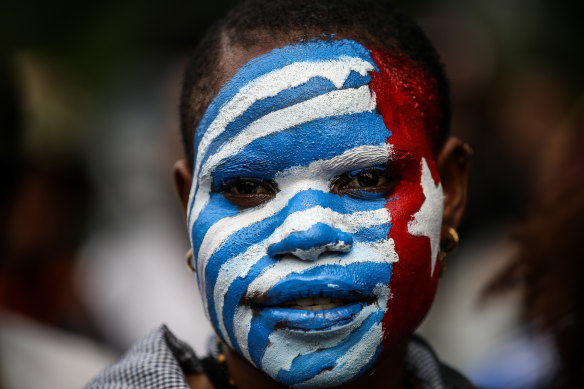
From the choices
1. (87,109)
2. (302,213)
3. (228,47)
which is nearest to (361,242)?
(302,213)

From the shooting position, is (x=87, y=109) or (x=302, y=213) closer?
(x=302, y=213)

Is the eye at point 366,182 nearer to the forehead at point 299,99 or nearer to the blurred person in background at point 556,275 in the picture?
the forehead at point 299,99

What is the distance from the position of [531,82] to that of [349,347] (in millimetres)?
3984

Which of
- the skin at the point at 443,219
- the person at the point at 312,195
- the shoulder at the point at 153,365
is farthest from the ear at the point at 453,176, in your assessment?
the shoulder at the point at 153,365

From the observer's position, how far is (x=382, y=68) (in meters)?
2.04

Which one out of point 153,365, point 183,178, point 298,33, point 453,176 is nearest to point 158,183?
point 183,178

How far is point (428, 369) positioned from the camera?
97.2 inches

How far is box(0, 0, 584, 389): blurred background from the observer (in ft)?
11.3

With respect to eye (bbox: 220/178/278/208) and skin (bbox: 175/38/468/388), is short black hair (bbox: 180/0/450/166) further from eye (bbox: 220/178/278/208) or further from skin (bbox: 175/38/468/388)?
eye (bbox: 220/178/278/208)

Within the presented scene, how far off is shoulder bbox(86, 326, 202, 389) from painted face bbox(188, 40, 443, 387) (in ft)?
0.84

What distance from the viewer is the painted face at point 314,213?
1.87 meters

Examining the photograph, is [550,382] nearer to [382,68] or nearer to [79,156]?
[382,68]

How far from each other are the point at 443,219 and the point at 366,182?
37 centimetres

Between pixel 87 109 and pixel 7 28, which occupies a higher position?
pixel 7 28
